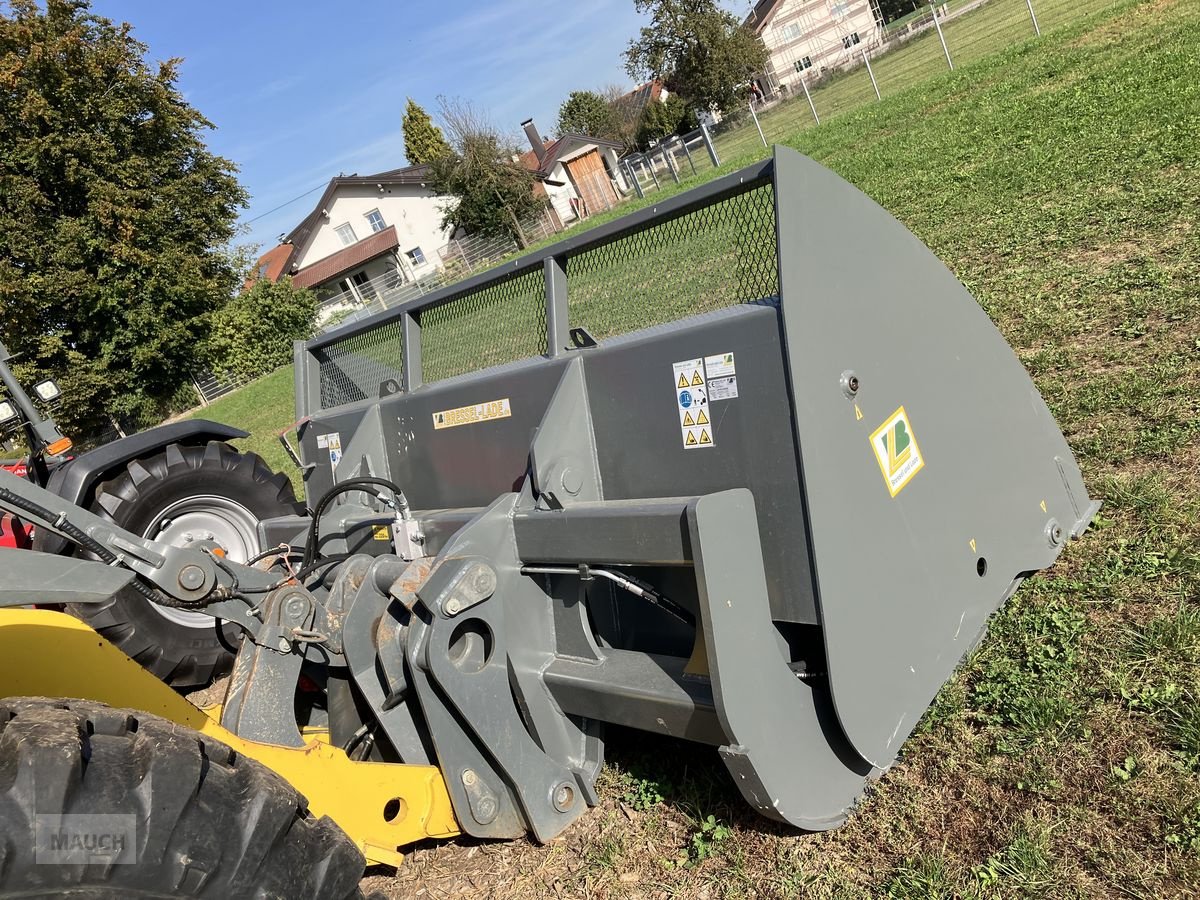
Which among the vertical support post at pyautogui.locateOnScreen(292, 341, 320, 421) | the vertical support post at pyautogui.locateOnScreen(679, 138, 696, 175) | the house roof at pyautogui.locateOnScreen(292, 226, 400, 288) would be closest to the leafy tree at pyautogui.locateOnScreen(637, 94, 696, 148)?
the house roof at pyautogui.locateOnScreen(292, 226, 400, 288)

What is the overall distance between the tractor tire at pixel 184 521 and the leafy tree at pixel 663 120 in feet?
136

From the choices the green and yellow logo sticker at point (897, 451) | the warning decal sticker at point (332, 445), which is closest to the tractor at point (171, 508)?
the warning decal sticker at point (332, 445)

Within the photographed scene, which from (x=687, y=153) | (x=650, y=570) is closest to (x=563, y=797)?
(x=650, y=570)

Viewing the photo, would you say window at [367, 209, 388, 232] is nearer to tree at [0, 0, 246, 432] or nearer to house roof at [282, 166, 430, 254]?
house roof at [282, 166, 430, 254]

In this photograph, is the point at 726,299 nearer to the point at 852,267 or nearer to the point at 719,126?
the point at 852,267

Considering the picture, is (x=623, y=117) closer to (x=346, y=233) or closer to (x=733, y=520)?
(x=346, y=233)

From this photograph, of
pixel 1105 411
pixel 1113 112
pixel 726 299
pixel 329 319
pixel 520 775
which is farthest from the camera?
pixel 329 319

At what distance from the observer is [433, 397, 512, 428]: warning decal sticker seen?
3.44 metres

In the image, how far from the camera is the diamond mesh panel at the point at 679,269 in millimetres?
2768

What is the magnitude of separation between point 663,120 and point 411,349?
144ft

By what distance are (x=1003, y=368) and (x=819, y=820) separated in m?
1.76

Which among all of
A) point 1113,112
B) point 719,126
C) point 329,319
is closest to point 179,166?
point 329,319

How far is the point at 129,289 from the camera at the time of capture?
2903 centimetres

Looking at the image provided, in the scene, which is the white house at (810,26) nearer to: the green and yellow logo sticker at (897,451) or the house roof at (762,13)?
the house roof at (762,13)
